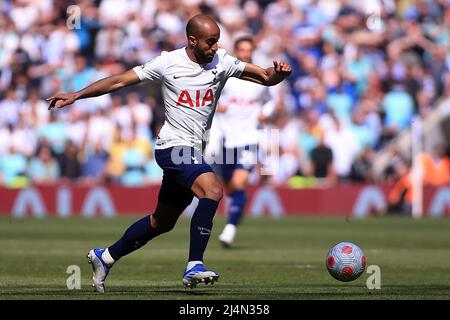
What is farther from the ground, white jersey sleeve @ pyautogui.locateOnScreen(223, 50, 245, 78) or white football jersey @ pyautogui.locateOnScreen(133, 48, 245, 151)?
white jersey sleeve @ pyautogui.locateOnScreen(223, 50, 245, 78)

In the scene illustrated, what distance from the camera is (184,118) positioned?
34.7 ft

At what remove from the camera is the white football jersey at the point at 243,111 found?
1762 cm

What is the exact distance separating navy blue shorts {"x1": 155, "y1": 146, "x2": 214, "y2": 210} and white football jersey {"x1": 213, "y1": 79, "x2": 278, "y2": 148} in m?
6.98

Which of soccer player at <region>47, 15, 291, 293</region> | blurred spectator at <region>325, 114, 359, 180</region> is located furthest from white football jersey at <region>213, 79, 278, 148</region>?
blurred spectator at <region>325, 114, 359, 180</region>

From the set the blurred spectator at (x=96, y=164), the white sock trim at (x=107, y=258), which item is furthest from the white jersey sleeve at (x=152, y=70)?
the blurred spectator at (x=96, y=164)

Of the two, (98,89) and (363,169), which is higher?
(98,89)

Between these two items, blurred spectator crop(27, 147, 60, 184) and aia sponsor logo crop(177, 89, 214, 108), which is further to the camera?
blurred spectator crop(27, 147, 60, 184)

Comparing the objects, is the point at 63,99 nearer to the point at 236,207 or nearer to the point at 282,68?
the point at 282,68

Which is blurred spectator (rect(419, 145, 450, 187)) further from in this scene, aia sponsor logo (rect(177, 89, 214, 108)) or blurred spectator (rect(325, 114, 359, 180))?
aia sponsor logo (rect(177, 89, 214, 108))

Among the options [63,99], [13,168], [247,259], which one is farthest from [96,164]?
[63,99]

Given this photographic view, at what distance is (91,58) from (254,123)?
36.4ft

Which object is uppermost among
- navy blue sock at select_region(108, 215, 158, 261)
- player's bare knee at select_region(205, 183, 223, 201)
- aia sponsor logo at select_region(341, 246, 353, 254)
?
player's bare knee at select_region(205, 183, 223, 201)

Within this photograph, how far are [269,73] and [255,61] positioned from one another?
47.8 feet

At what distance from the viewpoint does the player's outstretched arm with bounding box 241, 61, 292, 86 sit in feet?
35.0
